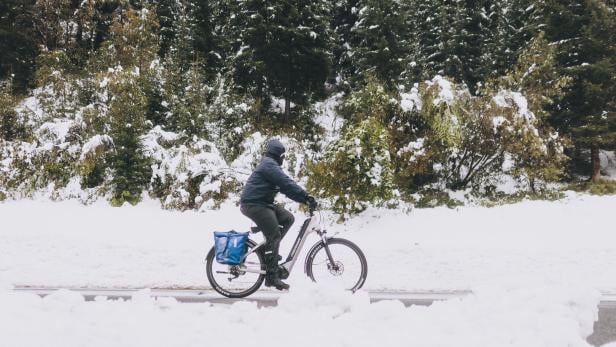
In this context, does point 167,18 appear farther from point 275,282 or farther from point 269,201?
point 275,282

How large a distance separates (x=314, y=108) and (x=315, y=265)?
57.8 feet

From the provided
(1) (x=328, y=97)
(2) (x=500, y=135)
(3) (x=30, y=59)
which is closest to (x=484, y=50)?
(1) (x=328, y=97)

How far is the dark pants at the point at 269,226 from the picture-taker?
6309 mm

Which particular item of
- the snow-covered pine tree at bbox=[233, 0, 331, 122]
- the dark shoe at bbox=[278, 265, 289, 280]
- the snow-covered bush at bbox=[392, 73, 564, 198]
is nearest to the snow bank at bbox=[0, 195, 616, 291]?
the dark shoe at bbox=[278, 265, 289, 280]

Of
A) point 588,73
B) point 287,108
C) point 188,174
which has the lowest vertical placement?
point 188,174

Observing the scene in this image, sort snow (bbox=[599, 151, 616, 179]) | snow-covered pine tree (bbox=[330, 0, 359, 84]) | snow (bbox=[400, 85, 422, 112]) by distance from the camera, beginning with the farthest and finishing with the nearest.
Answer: snow-covered pine tree (bbox=[330, 0, 359, 84])
snow (bbox=[599, 151, 616, 179])
snow (bbox=[400, 85, 422, 112])

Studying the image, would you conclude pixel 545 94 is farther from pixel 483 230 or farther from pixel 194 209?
pixel 194 209

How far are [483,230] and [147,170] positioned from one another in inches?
416

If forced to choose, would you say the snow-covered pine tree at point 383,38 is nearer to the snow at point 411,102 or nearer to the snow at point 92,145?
the snow at point 411,102

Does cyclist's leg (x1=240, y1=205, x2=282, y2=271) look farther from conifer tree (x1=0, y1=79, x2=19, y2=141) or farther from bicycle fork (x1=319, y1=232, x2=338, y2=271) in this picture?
conifer tree (x1=0, y1=79, x2=19, y2=141)

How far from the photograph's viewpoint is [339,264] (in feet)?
21.2

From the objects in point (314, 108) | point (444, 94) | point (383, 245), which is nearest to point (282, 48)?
point (314, 108)

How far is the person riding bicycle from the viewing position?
6.26m

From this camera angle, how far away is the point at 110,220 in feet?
36.2
